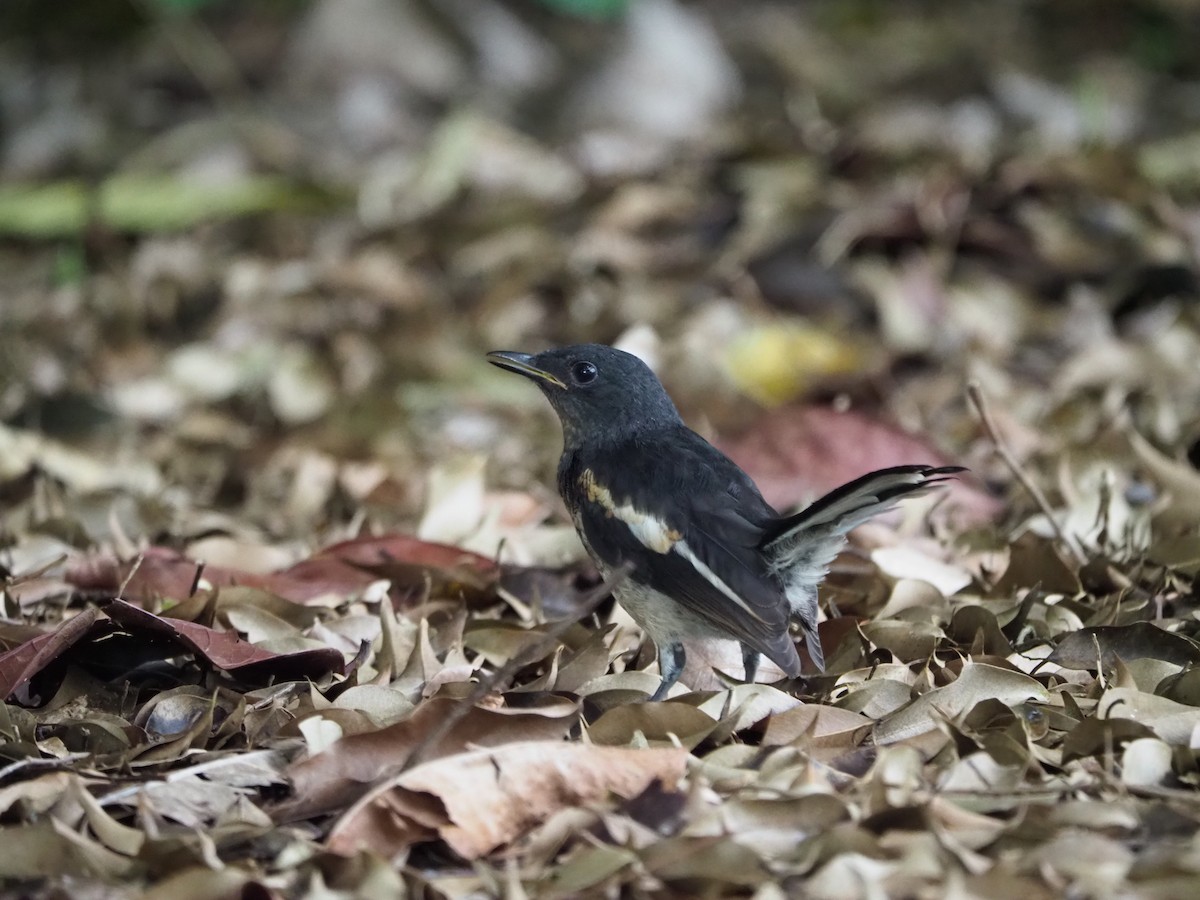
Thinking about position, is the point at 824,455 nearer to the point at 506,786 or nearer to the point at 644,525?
the point at 644,525

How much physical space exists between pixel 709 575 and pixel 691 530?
0.17 meters

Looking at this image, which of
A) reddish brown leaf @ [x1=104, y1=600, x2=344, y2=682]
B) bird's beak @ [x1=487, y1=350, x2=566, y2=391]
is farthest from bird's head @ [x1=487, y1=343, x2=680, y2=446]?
reddish brown leaf @ [x1=104, y1=600, x2=344, y2=682]

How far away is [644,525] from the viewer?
12.8ft

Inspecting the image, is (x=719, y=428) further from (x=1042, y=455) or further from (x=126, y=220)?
(x=126, y=220)

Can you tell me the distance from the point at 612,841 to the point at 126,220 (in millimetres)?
6387

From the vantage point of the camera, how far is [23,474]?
5461 mm

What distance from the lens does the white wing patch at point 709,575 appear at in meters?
3.57

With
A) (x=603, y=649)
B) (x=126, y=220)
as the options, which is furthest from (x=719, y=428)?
(x=126, y=220)

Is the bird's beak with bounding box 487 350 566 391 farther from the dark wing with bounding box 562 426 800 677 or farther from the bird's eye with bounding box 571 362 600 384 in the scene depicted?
the dark wing with bounding box 562 426 800 677

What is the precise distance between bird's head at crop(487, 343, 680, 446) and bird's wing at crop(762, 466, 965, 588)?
33.4 inches

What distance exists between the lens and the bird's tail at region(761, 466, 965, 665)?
127 inches

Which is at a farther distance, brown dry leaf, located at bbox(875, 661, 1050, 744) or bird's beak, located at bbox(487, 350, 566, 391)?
bird's beak, located at bbox(487, 350, 566, 391)

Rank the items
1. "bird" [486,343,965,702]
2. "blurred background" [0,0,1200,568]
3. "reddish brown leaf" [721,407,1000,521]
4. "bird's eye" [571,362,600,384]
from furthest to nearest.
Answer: "blurred background" [0,0,1200,568]
"reddish brown leaf" [721,407,1000,521]
"bird's eye" [571,362,600,384]
"bird" [486,343,965,702]

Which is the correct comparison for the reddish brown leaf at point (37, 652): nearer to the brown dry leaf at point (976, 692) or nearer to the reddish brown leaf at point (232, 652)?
the reddish brown leaf at point (232, 652)
